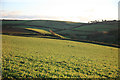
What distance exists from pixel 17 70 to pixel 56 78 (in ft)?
13.0

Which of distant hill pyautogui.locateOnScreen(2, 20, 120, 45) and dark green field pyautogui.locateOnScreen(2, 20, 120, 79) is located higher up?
distant hill pyautogui.locateOnScreen(2, 20, 120, 45)

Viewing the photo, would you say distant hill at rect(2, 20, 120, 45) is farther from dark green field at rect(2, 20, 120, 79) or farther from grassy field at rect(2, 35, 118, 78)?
grassy field at rect(2, 35, 118, 78)

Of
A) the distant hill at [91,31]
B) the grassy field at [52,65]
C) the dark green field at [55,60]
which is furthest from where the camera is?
the distant hill at [91,31]

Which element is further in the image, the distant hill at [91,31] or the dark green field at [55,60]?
the distant hill at [91,31]

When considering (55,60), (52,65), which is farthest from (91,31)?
(52,65)

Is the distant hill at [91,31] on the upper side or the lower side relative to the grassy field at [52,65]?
upper

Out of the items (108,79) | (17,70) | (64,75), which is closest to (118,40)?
(108,79)

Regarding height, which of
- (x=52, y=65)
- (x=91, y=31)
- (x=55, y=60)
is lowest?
(x=52, y=65)

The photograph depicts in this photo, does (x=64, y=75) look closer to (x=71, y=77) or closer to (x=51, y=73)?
(x=71, y=77)

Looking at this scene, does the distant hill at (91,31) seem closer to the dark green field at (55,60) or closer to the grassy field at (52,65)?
the dark green field at (55,60)

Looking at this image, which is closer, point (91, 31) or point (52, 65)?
point (52, 65)

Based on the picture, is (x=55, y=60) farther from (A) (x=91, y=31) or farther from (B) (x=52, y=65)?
(A) (x=91, y=31)

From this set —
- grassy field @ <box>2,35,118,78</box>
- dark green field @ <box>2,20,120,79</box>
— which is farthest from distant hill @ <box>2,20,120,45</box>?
grassy field @ <box>2,35,118,78</box>

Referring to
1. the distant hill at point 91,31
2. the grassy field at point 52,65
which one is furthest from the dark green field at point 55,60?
the distant hill at point 91,31
